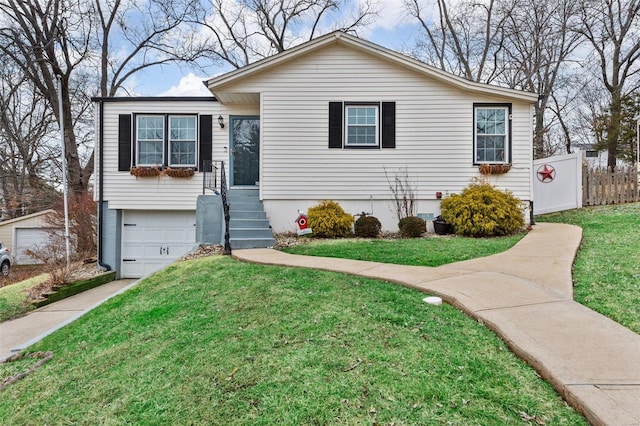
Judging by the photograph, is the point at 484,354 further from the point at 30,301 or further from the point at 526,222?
the point at 30,301

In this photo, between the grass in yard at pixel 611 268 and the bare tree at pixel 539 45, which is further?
the bare tree at pixel 539 45

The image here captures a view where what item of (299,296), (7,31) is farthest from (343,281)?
(7,31)

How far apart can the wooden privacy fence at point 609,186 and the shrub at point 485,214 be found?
435 cm

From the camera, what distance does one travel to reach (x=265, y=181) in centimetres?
927

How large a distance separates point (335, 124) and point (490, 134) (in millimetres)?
4129

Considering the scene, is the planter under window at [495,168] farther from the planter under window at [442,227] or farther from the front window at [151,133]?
the front window at [151,133]

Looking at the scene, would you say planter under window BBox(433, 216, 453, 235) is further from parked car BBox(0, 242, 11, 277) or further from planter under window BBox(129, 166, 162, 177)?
parked car BBox(0, 242, 11, 277)

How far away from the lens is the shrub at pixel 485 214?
792cm

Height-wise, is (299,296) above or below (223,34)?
below

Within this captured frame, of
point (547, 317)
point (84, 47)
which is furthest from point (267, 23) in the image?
point (547, 317)

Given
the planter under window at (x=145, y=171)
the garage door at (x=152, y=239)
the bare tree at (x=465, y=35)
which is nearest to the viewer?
the planter under window at (x=145, y=171)

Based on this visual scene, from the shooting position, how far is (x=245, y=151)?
10.1m

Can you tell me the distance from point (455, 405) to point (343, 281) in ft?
8.59

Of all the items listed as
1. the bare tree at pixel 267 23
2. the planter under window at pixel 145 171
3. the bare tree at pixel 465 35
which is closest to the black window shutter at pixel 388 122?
the planter under window at pixel 145 171
